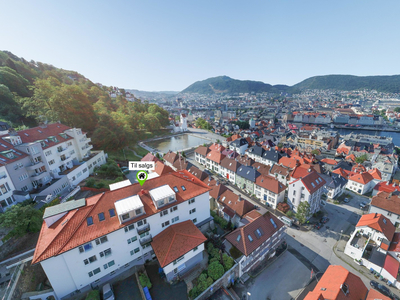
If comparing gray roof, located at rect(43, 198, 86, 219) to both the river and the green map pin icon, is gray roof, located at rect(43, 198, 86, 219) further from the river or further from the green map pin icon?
the river

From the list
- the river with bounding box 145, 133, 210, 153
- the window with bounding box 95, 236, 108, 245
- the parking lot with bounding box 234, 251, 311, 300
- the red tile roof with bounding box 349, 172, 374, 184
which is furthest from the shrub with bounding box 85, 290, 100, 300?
the river with bounding box 145, 133, 210, 153

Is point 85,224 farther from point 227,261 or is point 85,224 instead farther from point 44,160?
point 44,160

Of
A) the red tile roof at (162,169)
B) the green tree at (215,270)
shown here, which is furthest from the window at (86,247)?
the red tile roof at (162,169)

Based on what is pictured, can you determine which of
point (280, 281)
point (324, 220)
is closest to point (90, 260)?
point (280, 281)

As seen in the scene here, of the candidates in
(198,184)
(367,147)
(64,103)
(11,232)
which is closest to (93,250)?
(11,232)

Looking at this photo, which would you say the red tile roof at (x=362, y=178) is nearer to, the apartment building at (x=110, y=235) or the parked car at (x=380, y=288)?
the parked car at (x=380, y=288)
